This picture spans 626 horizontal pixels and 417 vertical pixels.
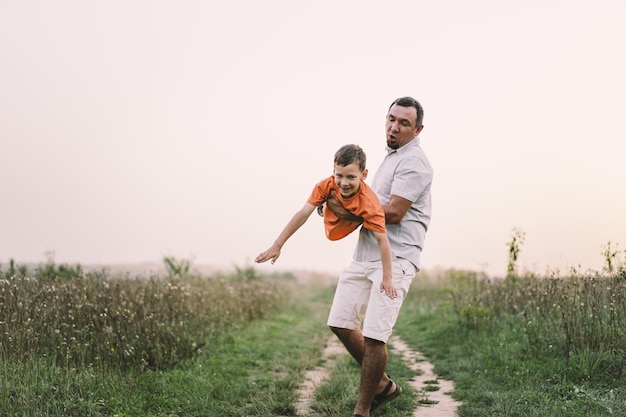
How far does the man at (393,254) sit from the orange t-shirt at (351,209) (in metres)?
0.09

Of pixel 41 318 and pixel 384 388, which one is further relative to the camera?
pixel 41 318

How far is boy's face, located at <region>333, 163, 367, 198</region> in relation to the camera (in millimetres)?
4391

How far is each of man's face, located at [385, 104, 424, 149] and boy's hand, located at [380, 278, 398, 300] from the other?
1272mm

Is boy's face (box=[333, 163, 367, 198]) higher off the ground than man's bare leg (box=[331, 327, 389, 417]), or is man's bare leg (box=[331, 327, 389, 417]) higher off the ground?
boy's face (box=[333, 163, 367, 198])

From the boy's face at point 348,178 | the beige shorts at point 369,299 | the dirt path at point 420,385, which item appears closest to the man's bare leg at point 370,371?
the beige shorts at point 369,299

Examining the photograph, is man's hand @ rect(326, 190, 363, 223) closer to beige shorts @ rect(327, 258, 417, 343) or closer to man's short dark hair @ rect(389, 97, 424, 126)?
beige shorts @ rect(327, 258, 417, 343)

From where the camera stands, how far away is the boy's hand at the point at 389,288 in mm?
4551

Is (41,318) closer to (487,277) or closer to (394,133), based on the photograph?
(394,133)

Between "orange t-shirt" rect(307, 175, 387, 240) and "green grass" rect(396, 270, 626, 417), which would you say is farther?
"green grass" rect(396, 270, 626, 417)

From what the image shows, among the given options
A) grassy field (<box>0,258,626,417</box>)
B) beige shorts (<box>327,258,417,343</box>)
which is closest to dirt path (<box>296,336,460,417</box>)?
grassy field (<box>0,258,626,417</box>)

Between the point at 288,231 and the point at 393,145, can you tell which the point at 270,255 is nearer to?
the point at 288,231

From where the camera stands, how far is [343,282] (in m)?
5.02

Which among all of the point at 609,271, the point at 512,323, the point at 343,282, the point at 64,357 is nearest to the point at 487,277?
the point at 512,323

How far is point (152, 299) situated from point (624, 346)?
5.89m
